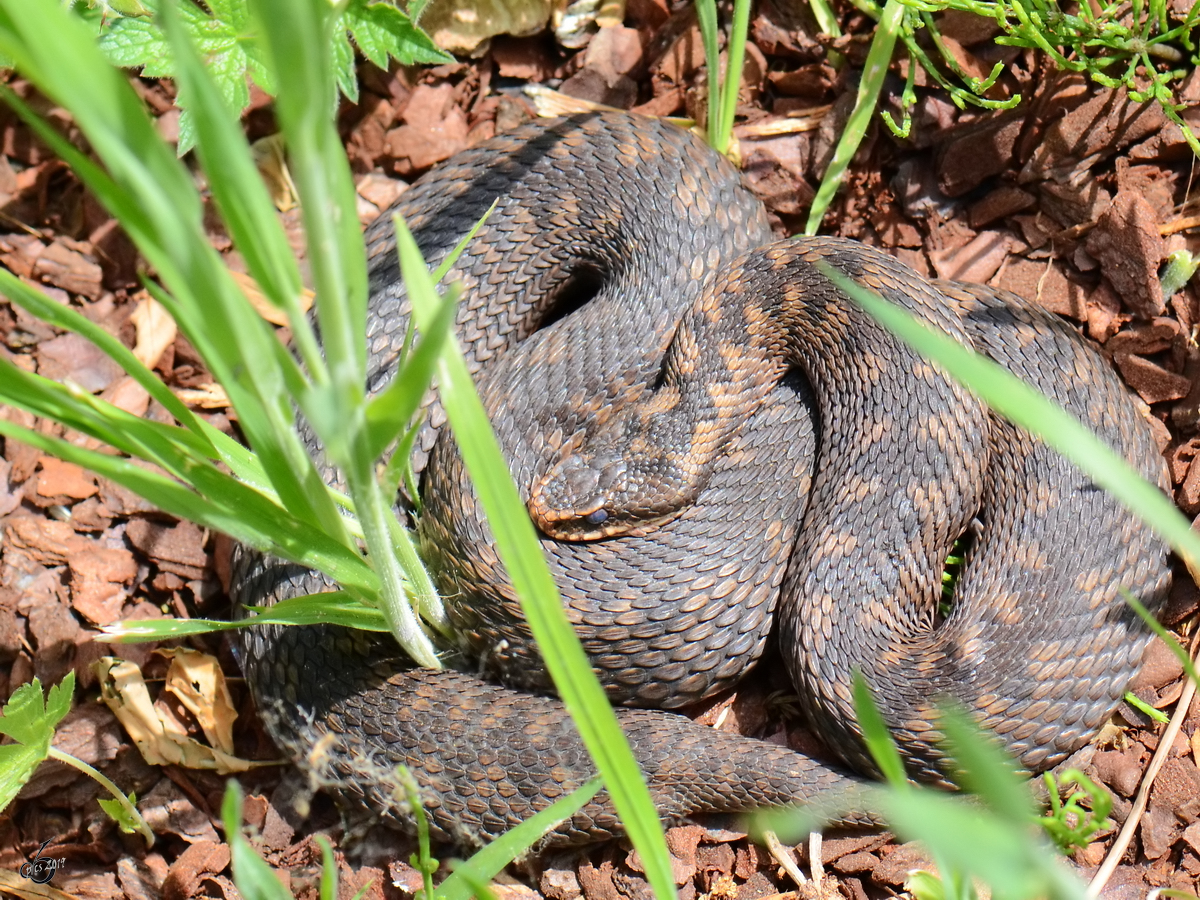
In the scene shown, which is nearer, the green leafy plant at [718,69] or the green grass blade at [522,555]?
the green grass blade at [522,555]

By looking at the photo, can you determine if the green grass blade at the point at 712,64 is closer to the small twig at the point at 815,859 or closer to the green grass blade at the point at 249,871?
the small twig at the point at 815,859

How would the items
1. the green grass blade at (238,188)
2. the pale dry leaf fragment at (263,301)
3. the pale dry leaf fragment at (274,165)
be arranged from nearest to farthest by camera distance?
the green grass blade at (238,188) → the pale dry leaf fragment at (263,301) → the pale dry leaf fragment at (274,165)

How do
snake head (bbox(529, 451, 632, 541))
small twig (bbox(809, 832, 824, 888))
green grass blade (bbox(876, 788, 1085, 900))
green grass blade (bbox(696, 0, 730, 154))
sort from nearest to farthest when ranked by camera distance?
green grass blade (bbox(876, 788, 1085, 900)) < small twig (bbox(809, 832, 824, 888)) < green grass blade (bbox(696, 0, 730, 154)) < snake head (bbox(529, 451, 632, 541))

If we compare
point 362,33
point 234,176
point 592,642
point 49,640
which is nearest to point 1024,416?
point 234,176

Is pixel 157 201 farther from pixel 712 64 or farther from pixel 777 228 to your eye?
pixel 777 228

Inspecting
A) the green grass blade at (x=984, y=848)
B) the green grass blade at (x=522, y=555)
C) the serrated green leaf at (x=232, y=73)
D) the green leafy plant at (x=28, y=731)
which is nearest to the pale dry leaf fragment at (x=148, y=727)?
the green leafy plant at (x=28, y=731)

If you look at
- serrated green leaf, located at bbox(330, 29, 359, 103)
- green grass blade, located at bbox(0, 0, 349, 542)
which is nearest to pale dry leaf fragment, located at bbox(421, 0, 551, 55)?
serrated green leaf, located at bbox(330, 29, 359, 103)

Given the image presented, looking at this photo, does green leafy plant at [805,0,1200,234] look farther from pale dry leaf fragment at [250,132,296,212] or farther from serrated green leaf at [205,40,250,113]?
pale dry leaf fragment at [250,132,296,212]

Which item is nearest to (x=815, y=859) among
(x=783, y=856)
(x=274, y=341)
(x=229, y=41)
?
(x=783, y=856)
